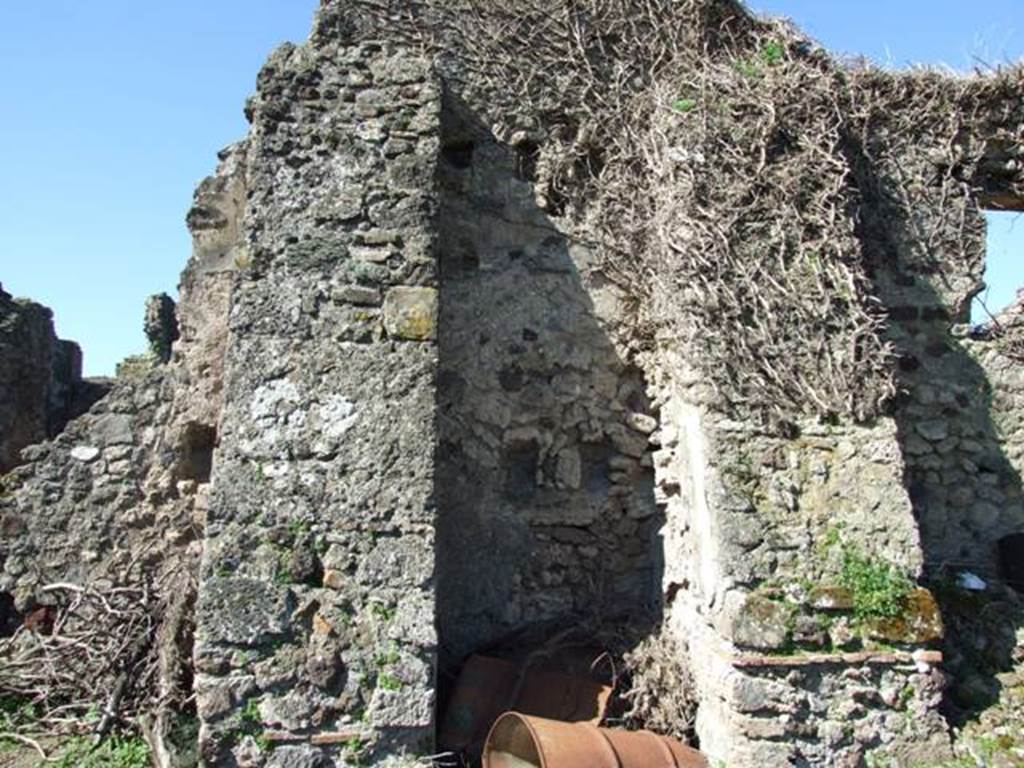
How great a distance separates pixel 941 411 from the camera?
5.44 metres

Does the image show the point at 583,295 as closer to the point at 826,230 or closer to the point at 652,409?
the point at 652,409

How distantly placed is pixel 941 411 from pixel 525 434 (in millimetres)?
2744

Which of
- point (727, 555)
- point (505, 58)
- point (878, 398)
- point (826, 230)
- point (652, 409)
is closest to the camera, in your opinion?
point (727, 555)

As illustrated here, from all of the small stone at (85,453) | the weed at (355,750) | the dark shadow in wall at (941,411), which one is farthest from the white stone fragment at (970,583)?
the small stone at (85,453)

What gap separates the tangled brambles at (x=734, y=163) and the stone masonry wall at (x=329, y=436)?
105cm

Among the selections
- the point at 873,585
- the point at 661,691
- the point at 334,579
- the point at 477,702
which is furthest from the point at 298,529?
the point at 873,585

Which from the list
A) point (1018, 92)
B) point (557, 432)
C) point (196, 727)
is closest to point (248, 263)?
point (557, 432)

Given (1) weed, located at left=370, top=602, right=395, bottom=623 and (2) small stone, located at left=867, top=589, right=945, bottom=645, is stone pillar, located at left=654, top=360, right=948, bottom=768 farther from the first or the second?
(1) weed, located at left=370, top=602, right=395, bottom=623

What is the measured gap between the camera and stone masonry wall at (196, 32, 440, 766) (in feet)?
12.1

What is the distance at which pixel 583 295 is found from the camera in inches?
210

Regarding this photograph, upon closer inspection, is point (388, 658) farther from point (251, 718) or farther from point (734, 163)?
point (734, 163)

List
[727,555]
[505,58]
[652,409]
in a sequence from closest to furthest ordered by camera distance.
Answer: [727,555]
[652,409]
[505,58]

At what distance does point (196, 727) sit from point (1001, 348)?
5.39 m

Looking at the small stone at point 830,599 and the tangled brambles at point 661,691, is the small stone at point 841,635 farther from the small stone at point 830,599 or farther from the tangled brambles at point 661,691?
the tangled brambles at point 661,691
